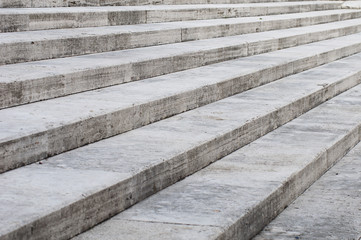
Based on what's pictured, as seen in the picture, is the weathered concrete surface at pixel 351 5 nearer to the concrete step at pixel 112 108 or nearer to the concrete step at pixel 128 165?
the concrete step at pixel 112 108

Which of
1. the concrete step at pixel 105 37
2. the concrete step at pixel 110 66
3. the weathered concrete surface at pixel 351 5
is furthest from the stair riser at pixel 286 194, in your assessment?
the weathered concrete surface at pixel 351 5

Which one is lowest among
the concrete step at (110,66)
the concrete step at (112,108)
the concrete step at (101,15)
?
the concrete step at (112,108)

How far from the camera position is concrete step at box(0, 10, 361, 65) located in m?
6.45

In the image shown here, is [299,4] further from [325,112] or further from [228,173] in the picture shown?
[228,173]

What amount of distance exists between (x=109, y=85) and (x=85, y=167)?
2.24 meters

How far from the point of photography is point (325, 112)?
7734mm

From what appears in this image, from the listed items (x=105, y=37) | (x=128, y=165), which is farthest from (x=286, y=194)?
(x=105, y=37)

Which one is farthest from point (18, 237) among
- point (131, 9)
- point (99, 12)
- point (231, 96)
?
point (131, 9)

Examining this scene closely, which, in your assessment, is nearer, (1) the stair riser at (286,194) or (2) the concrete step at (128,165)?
(2) the concrete step at (128,165)

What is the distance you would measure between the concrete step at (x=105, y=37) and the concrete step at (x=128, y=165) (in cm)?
148

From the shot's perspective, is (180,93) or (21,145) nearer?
(21,145)

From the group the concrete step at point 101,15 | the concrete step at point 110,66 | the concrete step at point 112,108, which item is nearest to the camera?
the concrete step at point 112,108

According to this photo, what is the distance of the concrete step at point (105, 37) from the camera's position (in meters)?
6.45

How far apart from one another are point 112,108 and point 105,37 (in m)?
2.42
